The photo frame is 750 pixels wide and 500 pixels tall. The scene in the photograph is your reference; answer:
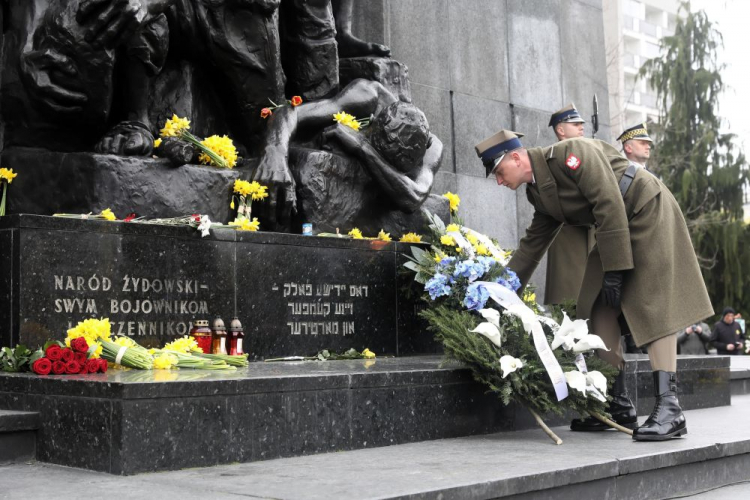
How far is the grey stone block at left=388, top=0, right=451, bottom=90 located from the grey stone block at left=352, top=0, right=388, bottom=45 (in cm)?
10

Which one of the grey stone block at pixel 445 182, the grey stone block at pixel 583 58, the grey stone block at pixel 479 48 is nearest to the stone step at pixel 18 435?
the grey stone block at pixel 445 182

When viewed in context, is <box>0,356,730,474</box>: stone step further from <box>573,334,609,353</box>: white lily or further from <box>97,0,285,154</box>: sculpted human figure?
<box>97,0,285,154</box>: sculpted human figure

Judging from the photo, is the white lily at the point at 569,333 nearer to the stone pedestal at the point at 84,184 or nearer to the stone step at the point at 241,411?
the stone step at the point at 241,411

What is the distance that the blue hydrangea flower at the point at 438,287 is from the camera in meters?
6.78

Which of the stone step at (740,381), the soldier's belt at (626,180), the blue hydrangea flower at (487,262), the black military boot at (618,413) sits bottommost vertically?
the stone step at (740,381)

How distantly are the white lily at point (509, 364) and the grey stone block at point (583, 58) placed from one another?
23.3ft

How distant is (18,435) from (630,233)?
3342mm

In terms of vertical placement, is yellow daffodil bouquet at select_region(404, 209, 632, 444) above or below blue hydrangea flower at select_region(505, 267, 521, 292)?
below

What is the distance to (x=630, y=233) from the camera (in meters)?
5.61

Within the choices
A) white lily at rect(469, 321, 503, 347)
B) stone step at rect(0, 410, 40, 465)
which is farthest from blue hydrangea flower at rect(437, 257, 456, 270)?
stone step at rect(0, 410, 40, 465)

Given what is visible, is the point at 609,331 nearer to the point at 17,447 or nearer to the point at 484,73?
the point at 17,447

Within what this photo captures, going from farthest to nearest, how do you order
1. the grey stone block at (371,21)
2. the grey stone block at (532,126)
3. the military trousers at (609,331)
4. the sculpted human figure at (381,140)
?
the grey stone block at (532,126) → the grey stone block at (371,21) → the sculpted human figure at (381,140) → the military trousers at (609,331)

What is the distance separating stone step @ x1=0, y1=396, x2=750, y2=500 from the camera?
3879 millimetres

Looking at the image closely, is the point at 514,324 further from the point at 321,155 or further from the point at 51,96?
the point at 51,96
